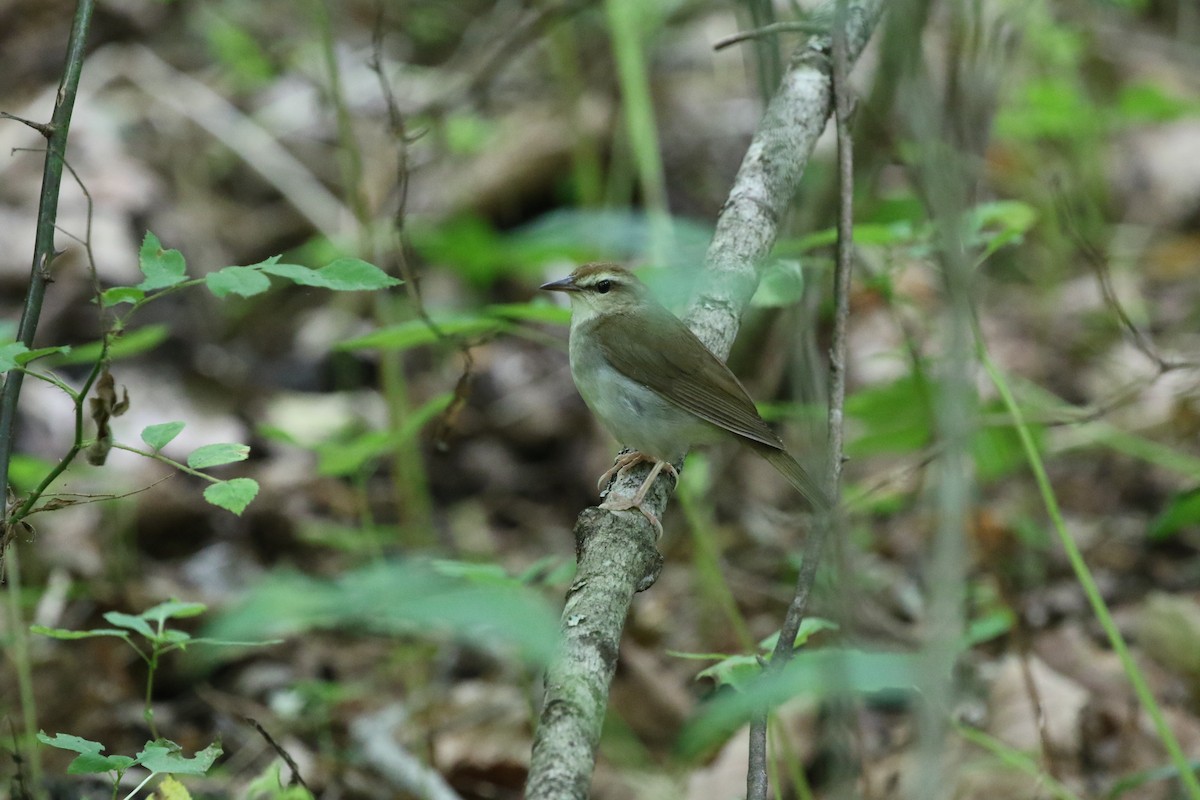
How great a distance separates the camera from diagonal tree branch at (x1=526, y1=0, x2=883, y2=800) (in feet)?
5.94

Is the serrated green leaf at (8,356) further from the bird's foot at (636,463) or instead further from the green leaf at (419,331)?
the bird's foot at (636,463)

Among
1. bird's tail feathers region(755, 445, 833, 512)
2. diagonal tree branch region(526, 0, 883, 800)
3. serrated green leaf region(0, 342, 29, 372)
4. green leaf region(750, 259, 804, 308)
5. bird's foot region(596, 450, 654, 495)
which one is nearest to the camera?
diagonal tree branch region(526, 0, 883, 800)

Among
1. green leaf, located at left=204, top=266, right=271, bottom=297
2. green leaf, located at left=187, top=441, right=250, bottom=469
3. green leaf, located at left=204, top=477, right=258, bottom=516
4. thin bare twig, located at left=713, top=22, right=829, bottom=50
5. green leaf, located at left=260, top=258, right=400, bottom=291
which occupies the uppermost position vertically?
thin bare twig, located at left=713, top=22, right=829, bottom=50

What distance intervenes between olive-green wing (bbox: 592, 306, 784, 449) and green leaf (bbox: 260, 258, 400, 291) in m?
1.26

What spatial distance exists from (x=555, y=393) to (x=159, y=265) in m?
5.76

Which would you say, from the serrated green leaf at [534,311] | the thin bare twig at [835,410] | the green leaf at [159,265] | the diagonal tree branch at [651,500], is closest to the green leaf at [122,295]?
the green leaf at [159,265]

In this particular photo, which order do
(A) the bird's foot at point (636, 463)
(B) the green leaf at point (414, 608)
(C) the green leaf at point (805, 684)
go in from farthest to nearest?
(A) the bird's foot at point (636, 463) < (C) the green leaf at point (805, 684) < (B) the green leaf at point (414, 608)

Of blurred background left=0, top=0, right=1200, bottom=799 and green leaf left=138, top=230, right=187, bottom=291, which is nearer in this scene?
green leaf left=138, top=230, right=187, bottom=291

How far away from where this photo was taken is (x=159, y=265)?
2.29 m

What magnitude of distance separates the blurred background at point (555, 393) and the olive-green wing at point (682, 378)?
270 millimetres

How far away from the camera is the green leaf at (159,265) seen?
2.26 m

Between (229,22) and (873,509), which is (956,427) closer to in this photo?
(873,509)

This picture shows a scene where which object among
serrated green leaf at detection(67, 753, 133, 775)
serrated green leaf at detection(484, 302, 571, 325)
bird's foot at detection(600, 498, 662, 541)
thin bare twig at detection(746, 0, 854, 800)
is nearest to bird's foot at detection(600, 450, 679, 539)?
bird's foot at detection(600, 498, 662, 541)

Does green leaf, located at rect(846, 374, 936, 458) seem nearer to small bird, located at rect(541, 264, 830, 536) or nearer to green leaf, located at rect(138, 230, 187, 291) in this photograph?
small bird, located at rect(541, 264, 830, 536)
